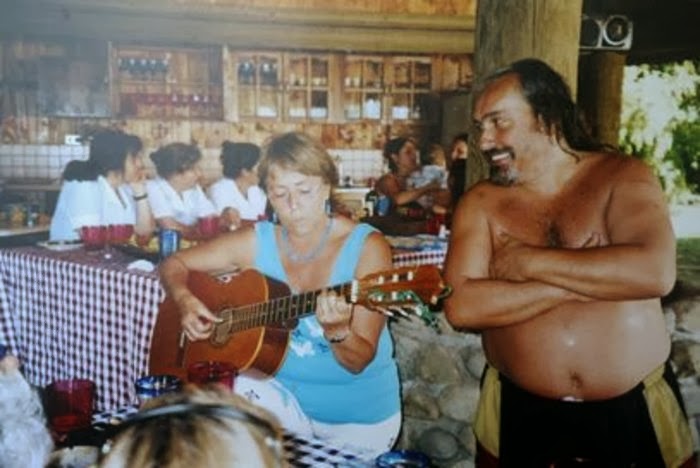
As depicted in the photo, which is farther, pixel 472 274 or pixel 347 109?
pixel 347 109

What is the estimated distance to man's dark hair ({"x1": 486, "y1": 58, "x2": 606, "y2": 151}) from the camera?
1.83m

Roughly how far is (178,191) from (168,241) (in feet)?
0.57

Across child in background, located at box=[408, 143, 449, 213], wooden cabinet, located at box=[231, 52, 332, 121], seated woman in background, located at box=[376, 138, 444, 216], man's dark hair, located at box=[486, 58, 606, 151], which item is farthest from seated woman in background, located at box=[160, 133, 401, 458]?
child in background, located at box=[408, 143, 449, 213]

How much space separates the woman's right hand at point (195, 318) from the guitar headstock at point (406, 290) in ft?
1.82

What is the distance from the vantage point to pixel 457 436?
98.6 inches

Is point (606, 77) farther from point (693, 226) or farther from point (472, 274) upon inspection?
point (472, 274)

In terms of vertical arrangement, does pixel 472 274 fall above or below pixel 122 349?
above

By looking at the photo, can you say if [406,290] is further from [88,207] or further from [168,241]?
[88,207]

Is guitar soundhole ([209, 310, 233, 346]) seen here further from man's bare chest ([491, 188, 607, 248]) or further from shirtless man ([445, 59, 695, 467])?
man's bare chest ([491, 188, 607, 248])

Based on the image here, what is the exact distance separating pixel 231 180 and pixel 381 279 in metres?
0.71

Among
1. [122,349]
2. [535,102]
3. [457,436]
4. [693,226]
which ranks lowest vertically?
[457,436]

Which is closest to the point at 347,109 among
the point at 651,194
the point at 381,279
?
the point at 381,279

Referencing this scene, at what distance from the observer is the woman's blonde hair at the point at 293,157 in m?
2.00

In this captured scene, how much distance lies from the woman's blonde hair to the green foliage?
96 cm
